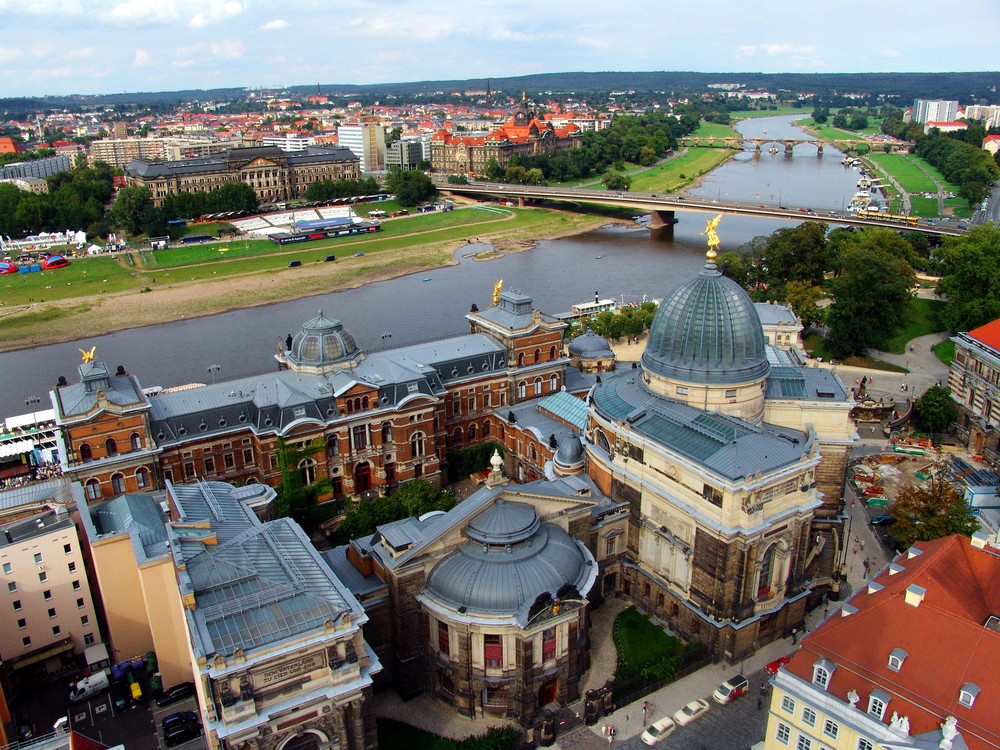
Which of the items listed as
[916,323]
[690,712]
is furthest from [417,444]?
[916,323]

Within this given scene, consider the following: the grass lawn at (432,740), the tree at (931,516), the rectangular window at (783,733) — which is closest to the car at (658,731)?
the rectangular window at (783,733)

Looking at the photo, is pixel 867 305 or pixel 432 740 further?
pixel 867 305

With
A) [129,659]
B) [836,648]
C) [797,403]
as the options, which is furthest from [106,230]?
[836,648]

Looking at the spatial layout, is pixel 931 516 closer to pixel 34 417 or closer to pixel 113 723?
pixel 113 723

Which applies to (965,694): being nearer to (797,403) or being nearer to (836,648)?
(836,648)

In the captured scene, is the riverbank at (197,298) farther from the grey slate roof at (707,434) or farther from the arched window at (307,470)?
the grey slate roof at (707,434)

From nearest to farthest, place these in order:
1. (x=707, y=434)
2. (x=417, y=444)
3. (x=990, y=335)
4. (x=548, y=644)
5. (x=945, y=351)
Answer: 1. (x=548, y=644)
2. (x=707, y=434)
3. (x=417, y=444)
4. (x=990, y=335)
5. (x=945, y=351)
